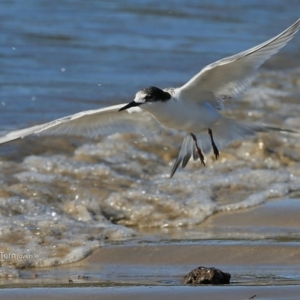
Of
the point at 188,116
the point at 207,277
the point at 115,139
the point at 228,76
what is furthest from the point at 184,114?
the point at 115,139

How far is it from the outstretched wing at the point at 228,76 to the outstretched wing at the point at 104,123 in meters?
0.52

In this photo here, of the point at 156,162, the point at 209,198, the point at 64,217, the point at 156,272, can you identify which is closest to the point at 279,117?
the point at 156,162

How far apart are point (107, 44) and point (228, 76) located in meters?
7.97

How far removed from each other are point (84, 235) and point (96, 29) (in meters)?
9.55

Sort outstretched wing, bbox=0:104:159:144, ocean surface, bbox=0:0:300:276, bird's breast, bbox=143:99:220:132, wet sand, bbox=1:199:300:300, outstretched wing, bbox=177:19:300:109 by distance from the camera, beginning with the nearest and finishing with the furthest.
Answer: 1. wet sand, bbox=1:199:300:300
2. outstretched wing, bbox=177:19:300:109
3. bird's breast, bbox=143:99:220:132
4. outstretched wing, bbox=0:104:159:144
5. ocean surface, bbox=0:0:300:276

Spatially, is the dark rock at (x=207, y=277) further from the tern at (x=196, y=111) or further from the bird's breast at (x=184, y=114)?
the bird's breast at (x=184, y=114)

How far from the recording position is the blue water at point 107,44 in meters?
10.9

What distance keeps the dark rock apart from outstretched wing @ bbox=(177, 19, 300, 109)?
1642mm

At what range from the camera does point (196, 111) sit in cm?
653

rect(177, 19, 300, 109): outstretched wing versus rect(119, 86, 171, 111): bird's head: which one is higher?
rect(177, 19, 300, 109): outstretched wing

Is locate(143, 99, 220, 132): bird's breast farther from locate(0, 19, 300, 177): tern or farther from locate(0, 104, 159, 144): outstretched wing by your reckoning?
locate(0, 104, 159, 144): outstretched wing

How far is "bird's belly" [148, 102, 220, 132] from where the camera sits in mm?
6290

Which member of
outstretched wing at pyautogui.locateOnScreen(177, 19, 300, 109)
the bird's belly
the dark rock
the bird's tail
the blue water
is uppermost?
the blue water

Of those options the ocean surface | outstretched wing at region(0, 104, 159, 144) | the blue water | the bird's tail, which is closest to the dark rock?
the ocean surface
